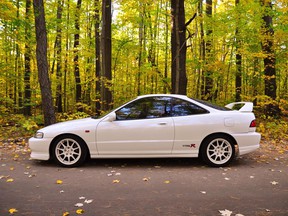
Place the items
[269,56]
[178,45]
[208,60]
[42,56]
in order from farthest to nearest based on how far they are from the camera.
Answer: [208,60]
[269,56]
[178,45]
[42,56]

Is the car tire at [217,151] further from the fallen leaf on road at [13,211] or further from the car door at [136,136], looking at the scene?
the fallen leaf on road at [13,211]

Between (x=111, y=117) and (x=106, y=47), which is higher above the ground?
(x=106, y=47)

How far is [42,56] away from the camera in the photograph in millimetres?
8812

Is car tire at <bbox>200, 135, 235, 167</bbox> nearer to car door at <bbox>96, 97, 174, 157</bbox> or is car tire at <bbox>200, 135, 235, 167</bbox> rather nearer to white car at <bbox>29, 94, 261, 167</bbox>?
white car at <bbox>29, 94, 261, 167</bbox>

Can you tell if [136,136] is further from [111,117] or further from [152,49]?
[152,49]

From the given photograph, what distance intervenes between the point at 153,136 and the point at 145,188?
1.45 metres

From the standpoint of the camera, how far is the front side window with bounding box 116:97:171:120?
5922 mm

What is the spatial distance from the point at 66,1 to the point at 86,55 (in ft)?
12.4

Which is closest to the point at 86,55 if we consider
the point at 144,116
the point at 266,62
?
the point at 266,62

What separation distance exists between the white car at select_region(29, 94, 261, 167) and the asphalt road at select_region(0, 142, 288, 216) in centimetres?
31

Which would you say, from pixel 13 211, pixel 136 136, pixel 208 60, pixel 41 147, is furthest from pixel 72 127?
pixel 208 60

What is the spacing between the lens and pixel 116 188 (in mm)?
4555

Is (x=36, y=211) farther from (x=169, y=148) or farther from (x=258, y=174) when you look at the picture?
(x=258, y=174)

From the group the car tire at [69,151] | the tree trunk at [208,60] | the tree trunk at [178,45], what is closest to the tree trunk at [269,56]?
the tree trunk at [208,60]
